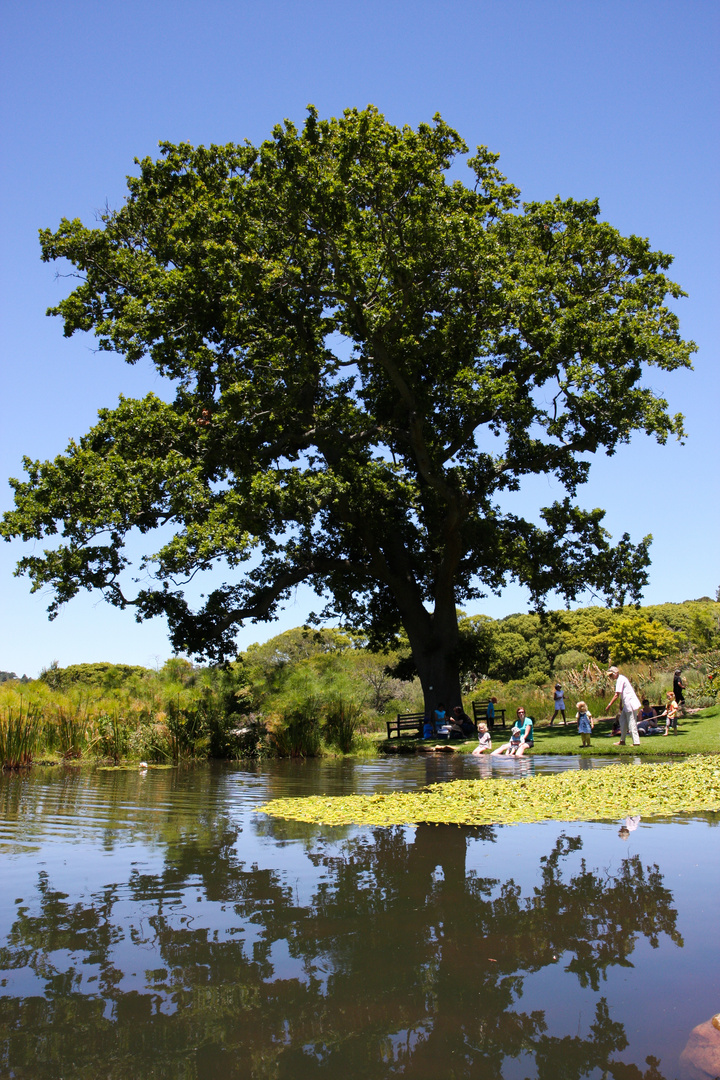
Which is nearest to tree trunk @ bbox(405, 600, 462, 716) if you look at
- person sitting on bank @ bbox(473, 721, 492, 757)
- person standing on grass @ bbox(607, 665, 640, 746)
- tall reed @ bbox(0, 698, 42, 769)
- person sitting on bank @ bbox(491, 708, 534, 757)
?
person sitting on bank @ bbox(473, 721, 492, 757)

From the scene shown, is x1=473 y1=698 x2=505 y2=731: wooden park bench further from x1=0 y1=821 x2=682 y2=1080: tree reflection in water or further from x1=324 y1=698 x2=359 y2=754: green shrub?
x1=0 y1=821 x2=682 y2=1080: tree reflection in water

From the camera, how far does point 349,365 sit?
24422 mm

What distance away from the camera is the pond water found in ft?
10.1

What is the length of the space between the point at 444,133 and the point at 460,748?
17.7m

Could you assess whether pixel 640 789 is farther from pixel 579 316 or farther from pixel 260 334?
pixel 260 334

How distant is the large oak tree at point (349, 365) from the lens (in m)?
20.4

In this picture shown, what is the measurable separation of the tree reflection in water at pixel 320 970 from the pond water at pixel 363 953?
0.01m

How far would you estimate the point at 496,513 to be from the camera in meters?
24.9

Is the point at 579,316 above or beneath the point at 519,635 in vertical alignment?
above

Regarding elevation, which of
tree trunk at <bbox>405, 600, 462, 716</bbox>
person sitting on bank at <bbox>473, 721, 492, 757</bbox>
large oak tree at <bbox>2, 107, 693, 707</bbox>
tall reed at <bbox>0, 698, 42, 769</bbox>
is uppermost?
large oak tree at <bbox>2, 107, 693, 707</bbox>

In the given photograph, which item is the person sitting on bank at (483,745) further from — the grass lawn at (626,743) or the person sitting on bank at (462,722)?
the person sitting on bank at (462,722)

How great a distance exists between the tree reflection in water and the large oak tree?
1398 centimetres

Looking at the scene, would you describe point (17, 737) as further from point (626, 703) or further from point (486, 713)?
point (486, 713)

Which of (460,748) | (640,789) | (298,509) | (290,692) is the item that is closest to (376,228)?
(298,509)
